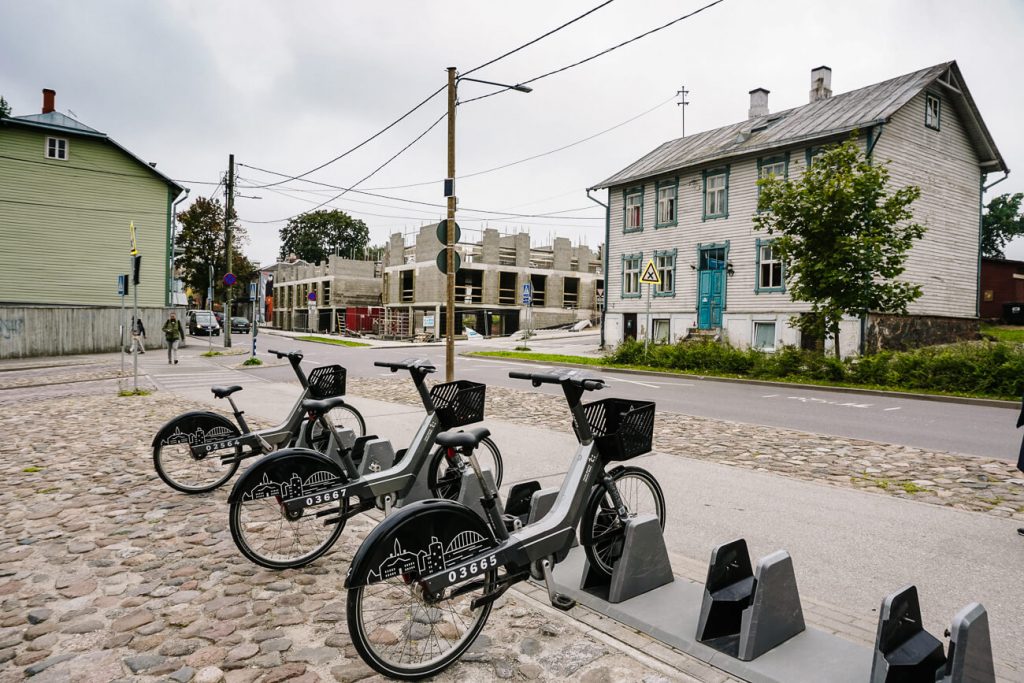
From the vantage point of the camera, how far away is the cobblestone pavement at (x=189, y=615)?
9.44ft

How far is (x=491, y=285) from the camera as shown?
163 ft

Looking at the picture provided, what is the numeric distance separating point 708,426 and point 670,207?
1977 centimetres

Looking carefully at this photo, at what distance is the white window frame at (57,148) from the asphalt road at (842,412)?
1910 cm

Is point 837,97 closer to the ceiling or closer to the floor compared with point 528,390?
closer to the ceiling

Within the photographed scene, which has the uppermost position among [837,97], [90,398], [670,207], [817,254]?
[837,97]

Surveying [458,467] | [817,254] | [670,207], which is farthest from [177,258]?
[458,467]

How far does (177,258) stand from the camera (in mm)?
51094

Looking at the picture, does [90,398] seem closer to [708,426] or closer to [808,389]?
[708,426]

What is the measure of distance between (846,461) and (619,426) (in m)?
5.12

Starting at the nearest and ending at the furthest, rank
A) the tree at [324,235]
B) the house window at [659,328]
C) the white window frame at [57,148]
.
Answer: the house window at [659,328] → the white window frame at [57,148] → the tree at [324,235]

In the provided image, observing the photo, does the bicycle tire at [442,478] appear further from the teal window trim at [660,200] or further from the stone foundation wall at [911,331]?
the teal window trim at [660,200]

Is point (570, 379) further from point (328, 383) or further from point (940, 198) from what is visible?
point (940, 198)

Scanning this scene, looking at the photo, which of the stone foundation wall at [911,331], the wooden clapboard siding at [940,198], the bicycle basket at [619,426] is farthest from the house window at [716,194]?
the bicycle basket at [619,426]

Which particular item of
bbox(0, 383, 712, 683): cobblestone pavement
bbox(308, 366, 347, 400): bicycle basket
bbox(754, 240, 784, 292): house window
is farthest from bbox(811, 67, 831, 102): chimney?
bbox(0, 383, 712, 683): cobblestone pavement
